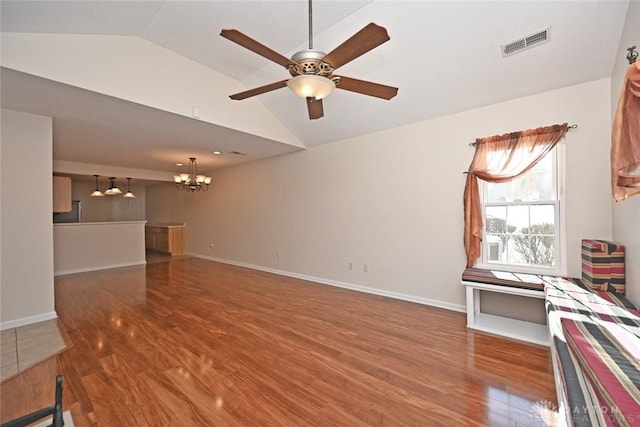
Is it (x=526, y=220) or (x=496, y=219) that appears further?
(x=496, y=219)

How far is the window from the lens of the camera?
3006 mm

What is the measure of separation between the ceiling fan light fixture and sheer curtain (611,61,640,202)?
1787 millimetres

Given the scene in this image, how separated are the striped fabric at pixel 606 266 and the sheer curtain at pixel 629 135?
3.00 ft

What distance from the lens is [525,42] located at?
2561mm

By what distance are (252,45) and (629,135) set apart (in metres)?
2.47

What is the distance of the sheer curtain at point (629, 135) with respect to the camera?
5.00 feet

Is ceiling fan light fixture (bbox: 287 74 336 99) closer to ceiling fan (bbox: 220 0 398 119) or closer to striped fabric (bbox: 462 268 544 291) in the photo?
ceiling fan (bbox: 220 0 398 119)

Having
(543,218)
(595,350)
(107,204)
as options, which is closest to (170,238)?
(107,204)

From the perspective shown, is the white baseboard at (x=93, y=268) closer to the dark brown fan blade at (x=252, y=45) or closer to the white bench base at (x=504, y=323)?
the dark brown fan blade at (x=252, y=45)

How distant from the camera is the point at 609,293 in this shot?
7.76ft

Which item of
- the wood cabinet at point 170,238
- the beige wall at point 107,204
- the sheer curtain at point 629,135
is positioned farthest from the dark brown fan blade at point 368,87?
the beige wall at point 107,204

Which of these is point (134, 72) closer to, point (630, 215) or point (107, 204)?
point (630, 215)

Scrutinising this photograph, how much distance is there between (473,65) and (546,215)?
1.91 m

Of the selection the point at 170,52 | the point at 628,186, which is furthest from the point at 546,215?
the point at 170,52
